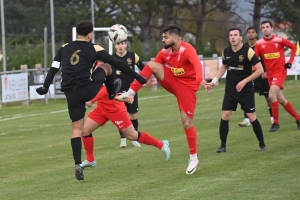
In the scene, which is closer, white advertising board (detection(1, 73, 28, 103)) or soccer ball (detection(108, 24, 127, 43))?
soccer ball (detection(108, 24, 127, 43))

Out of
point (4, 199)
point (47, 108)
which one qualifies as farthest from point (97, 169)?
point (47, 108)

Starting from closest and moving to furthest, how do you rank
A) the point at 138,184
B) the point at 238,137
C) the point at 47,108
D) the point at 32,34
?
the point at 138,184
the point at 238,137
the point at 47,108
the point at 32,34

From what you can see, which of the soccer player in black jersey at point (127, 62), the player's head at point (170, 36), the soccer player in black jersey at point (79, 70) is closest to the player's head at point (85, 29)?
the soccer player in black jersey at point (79, 70)

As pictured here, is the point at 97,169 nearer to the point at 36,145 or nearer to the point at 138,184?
the point at 138,184

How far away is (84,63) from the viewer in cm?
955

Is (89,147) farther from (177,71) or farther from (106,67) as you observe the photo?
(177,71)

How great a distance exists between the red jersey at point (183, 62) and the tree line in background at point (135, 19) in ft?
76.3

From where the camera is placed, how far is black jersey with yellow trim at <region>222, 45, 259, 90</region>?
40.1ft

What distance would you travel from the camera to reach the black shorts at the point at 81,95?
9.62 meters

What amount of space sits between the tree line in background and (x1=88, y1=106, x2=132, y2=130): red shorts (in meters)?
22.2

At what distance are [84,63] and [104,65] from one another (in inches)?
20.5

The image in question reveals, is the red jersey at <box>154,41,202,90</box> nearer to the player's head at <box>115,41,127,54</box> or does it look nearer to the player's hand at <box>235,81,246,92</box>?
the player's hand at <box>235,81,246,92</box>

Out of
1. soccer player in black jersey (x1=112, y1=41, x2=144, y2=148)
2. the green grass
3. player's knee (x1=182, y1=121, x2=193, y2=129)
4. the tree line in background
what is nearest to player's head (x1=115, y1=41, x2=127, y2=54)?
soccer player in black jersey (x1=112, y1=41, x2=144, y2=148)

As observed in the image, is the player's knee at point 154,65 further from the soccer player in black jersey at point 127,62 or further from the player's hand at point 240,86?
the soccer player in black jersey at point 127,62
